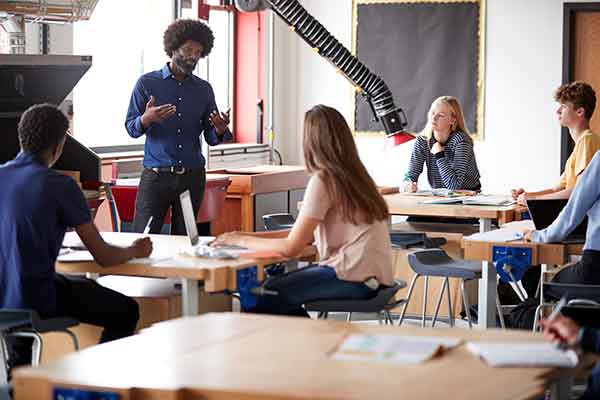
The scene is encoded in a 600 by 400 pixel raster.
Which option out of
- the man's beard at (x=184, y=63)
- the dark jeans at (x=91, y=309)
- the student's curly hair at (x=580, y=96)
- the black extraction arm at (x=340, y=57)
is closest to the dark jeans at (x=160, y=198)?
the man's beard at (x=184, y=63)

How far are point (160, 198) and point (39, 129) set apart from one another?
2006mm

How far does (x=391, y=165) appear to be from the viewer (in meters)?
11.4

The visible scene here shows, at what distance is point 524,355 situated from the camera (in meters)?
3.03

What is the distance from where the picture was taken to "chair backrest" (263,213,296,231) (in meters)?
7.01

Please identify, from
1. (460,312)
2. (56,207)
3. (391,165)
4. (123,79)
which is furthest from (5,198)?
(391,165)

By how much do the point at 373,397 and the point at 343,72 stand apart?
606cm

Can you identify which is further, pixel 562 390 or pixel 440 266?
pixel 440 266

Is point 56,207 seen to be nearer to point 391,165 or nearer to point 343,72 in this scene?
point 343,72

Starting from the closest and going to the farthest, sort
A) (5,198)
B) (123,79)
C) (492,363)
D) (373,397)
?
(373,397) < (492,363) < (5,198) < (123,79)

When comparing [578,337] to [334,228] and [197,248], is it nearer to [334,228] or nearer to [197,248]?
[334,228]

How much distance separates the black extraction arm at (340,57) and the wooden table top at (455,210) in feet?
4.34

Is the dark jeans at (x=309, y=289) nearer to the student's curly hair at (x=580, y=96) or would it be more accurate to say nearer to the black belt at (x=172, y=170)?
the black belt at (x=172, y=170)

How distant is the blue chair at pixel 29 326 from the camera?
15.1ft

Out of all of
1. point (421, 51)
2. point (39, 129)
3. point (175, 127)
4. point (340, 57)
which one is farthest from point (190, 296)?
point (421, 51)
